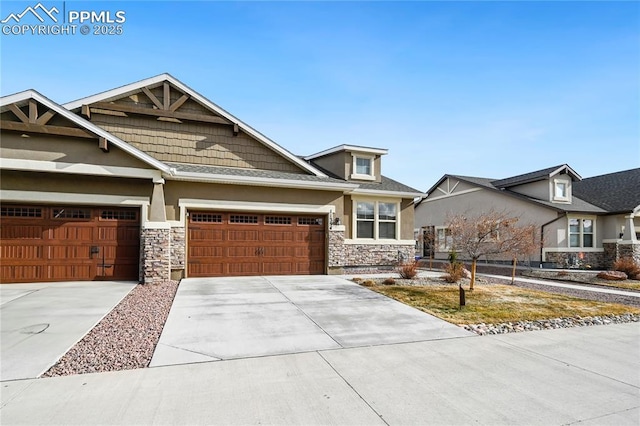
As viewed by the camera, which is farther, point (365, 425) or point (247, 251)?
point (247, 251)

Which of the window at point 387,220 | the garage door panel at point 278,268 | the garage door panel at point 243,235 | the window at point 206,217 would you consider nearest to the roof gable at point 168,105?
the window at point 206,217

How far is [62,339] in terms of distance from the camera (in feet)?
18.9

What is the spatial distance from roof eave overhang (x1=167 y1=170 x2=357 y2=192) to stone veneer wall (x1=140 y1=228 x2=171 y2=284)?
6.41ft

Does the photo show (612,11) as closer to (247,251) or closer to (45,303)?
(247,251)

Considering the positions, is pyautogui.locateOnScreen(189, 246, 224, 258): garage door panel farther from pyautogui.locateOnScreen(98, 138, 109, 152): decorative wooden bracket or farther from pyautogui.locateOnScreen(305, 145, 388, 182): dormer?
pyautogui.locateOnScreen(305, 145, 388, 182): dormer

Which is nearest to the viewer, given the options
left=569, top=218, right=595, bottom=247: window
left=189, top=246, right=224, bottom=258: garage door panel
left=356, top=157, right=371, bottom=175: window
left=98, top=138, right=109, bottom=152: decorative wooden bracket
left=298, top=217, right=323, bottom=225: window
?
left=98, top=138, right=109, bottom=152: decorative wooden bracket

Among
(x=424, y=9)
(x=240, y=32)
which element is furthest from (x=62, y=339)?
(x=424, y=9)

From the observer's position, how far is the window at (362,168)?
1644 cm

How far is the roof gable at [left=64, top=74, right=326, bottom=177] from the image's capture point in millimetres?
12742

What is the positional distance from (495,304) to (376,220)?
7.47 metres

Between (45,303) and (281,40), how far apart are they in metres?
9.66

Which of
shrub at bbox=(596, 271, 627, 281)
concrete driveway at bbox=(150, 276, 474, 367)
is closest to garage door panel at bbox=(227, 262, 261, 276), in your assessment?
concrete driveway at bbox=(150, 276, 474, 367)

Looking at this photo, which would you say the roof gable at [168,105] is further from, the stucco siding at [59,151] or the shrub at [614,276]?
the shrub at [614,276]

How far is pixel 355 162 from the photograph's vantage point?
1647 cm
